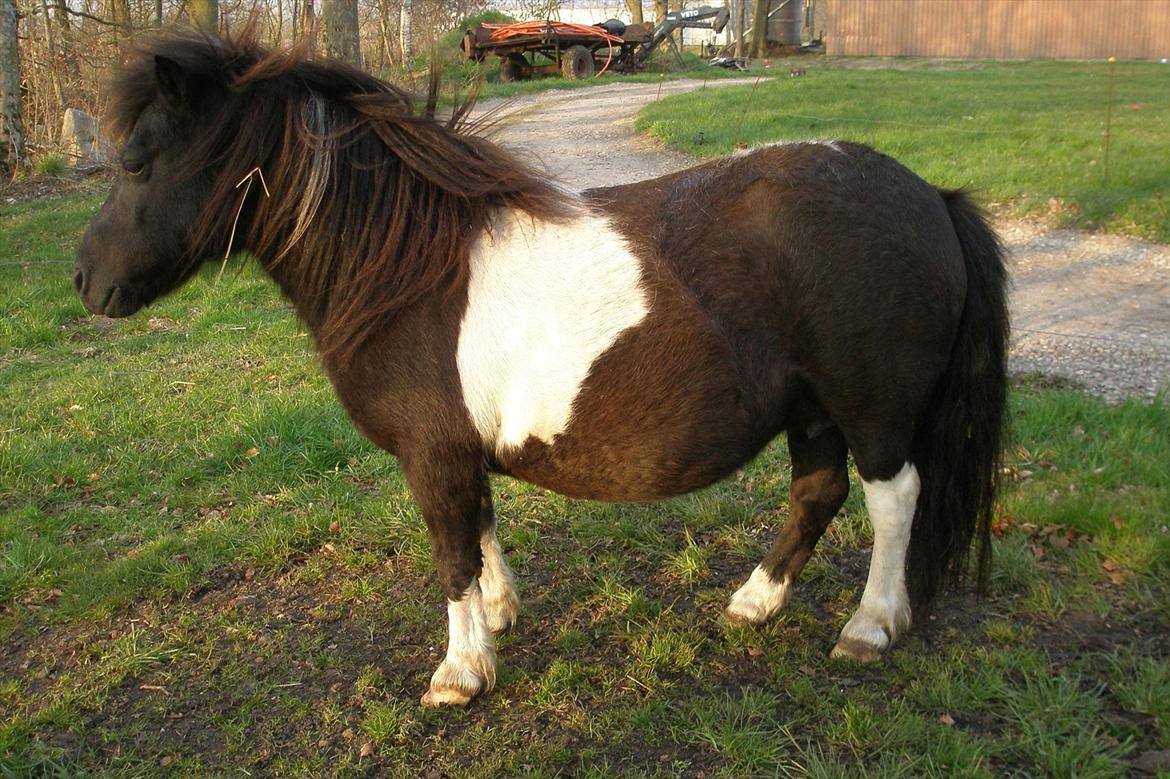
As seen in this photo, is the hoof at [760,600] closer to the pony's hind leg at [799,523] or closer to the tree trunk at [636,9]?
the pony's hind leg at [799,523]

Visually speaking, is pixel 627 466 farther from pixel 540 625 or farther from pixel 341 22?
pixel 341 22

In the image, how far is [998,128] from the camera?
11875mm

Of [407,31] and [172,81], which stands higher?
[407,31]

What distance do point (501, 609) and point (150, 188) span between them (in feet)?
6.05

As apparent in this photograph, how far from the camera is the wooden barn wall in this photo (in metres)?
25.5

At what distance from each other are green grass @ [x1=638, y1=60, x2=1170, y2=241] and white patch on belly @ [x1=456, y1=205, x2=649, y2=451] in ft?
21.7

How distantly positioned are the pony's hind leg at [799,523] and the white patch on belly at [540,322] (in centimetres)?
101

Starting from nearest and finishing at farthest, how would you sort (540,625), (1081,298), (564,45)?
(540,625), (1081,298), (564,45)

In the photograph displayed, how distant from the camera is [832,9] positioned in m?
28.6

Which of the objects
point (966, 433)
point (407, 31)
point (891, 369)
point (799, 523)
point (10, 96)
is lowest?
point (799, 523)

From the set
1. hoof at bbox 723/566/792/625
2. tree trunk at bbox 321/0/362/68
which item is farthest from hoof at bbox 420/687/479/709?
tree trunk at bbox 321/0/362/68

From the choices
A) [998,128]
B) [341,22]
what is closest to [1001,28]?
[998,128]

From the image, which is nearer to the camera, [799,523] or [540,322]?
[540,322]

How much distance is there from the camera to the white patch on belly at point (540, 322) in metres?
2.56
